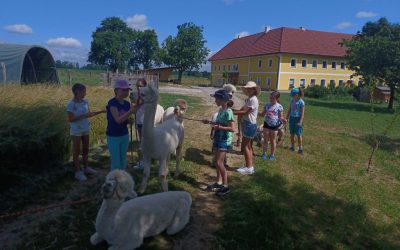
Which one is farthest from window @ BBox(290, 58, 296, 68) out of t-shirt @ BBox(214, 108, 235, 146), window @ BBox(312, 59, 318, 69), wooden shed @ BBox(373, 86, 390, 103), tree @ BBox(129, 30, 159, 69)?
t-shirt @ BBox(214, 108, 235, 146)

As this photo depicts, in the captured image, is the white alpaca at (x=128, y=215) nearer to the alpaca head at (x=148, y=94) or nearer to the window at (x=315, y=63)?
the alpaca head at (x=148, y=94)

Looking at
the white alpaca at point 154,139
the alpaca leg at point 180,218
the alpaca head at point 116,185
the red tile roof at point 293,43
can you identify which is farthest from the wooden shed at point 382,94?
the alpaca head at point 116,185

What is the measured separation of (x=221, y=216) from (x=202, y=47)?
6214cm

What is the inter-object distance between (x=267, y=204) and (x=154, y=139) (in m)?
2.07

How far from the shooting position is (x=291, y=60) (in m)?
49.1

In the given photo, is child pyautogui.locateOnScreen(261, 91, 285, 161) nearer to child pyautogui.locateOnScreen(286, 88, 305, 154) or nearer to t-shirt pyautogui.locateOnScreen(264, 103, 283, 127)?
t-shirt pyautogui.locateOnScreen(264, 103, 283, 127)

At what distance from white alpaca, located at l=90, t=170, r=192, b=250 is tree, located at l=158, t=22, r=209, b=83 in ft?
189

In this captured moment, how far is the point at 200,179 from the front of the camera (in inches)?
244

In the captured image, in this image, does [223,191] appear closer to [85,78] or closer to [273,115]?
[273,115]

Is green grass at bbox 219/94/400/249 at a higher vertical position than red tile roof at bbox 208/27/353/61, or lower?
lower

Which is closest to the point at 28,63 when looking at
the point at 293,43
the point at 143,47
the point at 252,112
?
the point at 252,112

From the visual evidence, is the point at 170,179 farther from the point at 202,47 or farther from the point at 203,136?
the point at 202,47

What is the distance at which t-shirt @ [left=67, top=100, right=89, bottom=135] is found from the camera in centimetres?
543

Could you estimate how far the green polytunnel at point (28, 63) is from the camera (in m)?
16.1
